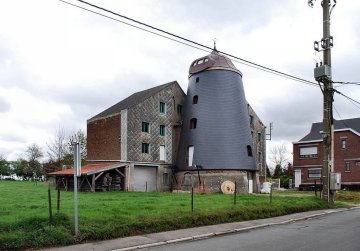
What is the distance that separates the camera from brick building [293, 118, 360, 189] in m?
50.8

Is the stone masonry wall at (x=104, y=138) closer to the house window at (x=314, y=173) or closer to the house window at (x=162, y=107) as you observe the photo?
the house window at (x=162, y=107)

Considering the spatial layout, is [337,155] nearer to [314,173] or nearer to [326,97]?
[314,173]

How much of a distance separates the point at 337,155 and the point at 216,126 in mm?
21996

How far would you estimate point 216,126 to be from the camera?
3881 centimetres

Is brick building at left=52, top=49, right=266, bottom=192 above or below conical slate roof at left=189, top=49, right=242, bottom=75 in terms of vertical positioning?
below

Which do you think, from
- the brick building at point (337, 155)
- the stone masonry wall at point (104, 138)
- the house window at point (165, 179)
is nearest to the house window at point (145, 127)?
the stone masonry wall at point (104, 138)

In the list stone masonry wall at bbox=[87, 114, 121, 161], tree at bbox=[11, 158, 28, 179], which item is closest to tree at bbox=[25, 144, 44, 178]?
tree at bbox=[11, 158, 28, 179]

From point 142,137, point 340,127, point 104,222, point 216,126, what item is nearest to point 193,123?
point 216,126

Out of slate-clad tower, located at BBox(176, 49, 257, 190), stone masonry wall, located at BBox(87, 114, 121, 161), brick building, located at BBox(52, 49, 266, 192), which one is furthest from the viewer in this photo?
stone masonry wall, located at BBox(87, 114, 121, 161)

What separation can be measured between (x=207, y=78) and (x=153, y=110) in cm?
615

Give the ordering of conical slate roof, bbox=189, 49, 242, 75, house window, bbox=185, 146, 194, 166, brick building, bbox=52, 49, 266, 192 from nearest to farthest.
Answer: brick building, bbox=52, 49, 266, 192 < house window, bbox=185, 146, 194, 166 < conical slate roof, bbox=189, 49, 242, 75

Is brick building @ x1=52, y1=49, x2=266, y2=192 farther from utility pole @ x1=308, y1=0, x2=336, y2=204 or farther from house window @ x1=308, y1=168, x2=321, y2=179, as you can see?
house window @ x1=308, y1=168, x2=321, y2=179

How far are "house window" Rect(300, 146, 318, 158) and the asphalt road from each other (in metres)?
42.2

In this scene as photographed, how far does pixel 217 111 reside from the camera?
39312 mm
